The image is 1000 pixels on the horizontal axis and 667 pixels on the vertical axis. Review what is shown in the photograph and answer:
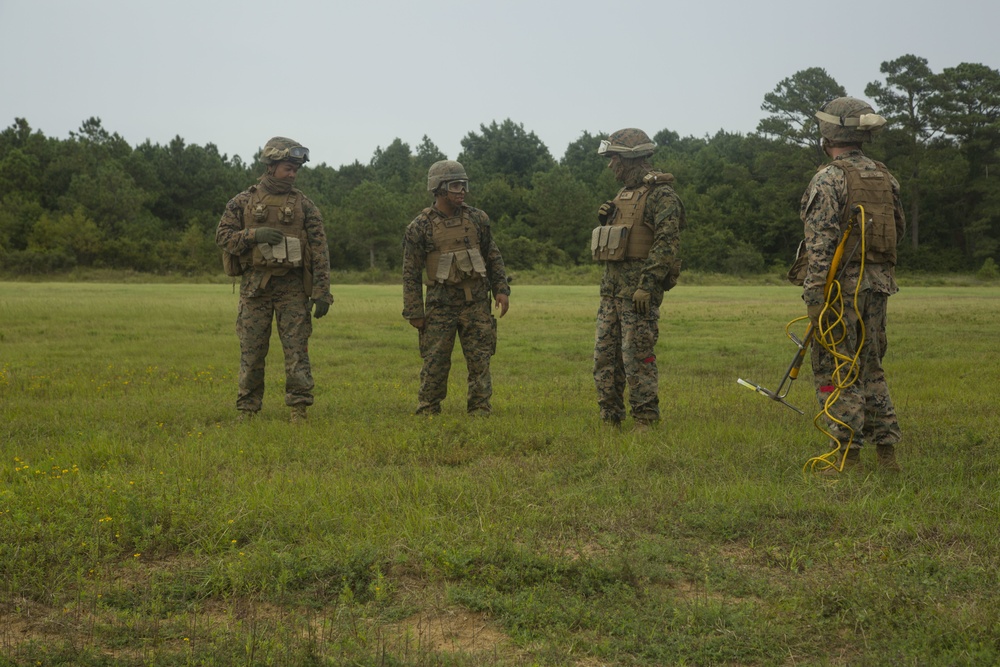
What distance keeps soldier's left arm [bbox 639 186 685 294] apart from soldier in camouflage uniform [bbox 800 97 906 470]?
5.06ft

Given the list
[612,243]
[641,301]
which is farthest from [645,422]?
[612,243]

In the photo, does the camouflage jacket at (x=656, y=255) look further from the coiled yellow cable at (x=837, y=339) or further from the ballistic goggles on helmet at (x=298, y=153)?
the ballistic goggles on helmet at (x=298, y=153)

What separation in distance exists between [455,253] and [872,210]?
398 centimetres

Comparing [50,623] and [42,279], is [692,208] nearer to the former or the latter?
[42,279]

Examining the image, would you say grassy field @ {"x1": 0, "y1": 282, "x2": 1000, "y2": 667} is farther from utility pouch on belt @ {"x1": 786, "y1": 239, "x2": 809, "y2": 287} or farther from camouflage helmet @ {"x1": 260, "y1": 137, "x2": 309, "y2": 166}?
camouflage helmet @ {"x1": 260, "y1": 137, "x2": 309, "y2": 166}

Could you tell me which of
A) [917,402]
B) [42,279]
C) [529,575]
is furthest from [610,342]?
[42,279]

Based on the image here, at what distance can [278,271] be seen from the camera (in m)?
9.05

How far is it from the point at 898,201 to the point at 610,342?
107 inches

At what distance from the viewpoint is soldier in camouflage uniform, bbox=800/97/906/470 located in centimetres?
647

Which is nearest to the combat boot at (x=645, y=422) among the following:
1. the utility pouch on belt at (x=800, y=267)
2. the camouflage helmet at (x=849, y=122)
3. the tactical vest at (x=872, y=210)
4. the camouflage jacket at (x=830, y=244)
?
the utility pouch on belt at (x=800, y=267)

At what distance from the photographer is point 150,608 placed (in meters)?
4.21

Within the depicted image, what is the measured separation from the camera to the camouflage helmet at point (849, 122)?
655cm

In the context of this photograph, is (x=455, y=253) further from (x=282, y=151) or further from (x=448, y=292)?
(x=282, y=151)

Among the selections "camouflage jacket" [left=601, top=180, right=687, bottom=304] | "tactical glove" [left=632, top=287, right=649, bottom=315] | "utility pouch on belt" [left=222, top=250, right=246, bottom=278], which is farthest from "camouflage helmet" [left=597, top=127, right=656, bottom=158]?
"utility pouch on belt" [left=222, top=250, right=246, bottom=278]
